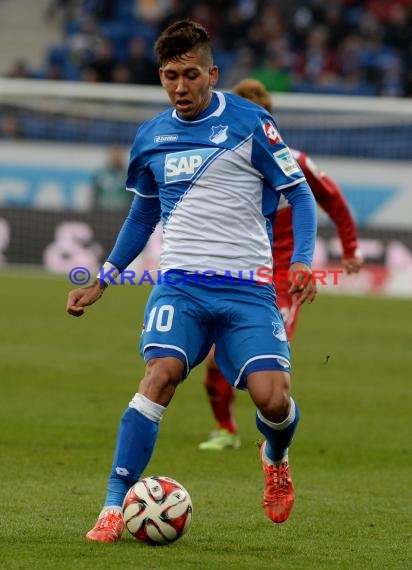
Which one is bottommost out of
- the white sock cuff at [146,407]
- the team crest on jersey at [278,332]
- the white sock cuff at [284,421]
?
the white sock cuff at [284,421]

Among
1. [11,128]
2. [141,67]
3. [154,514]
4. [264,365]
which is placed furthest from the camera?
[141,67]

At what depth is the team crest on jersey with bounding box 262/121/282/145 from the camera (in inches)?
239

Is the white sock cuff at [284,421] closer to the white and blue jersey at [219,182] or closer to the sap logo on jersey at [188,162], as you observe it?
the white and blue jersey at [219,182]

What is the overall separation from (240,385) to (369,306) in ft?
45.5

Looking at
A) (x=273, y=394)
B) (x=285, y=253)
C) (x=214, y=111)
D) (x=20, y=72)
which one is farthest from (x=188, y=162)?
(x=20, y=72)

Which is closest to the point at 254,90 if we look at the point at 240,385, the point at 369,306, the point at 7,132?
the point at 240,385

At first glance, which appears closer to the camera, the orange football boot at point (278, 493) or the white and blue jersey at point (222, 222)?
the white and blue jersey at point (222, 222)

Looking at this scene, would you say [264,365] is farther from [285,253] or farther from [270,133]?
[285,253]

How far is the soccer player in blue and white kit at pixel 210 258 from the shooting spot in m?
5.79

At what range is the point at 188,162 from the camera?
6.04 metres

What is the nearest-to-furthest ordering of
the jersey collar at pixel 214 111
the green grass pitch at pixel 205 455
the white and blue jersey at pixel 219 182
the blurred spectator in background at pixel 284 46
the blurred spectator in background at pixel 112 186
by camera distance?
the green grass pitch at pixel 205 455 → the white and blue jersey at pixel 219 182 → the jersey collar at pixel 214 111 → the blurred spectator in background at pixel 112 186 → the blurred spectator in background at pixel 284 46

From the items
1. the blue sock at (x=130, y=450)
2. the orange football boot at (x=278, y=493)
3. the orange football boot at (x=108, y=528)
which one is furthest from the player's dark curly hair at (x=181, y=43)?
the orange football boot at (x=108, y=528)

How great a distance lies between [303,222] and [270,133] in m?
0.44

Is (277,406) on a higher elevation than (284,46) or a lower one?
lower
